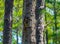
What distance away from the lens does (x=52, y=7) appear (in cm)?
1339

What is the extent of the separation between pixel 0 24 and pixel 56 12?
413 cm

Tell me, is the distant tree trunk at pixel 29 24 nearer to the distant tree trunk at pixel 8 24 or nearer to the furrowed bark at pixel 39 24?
the furrowed bark at pixel 39 24

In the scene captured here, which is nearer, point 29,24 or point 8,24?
point 29,24

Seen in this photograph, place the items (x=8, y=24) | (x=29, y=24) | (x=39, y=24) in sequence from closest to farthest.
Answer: (x=29, y=24)
(x=39, y=24)
(x=8, y=24)

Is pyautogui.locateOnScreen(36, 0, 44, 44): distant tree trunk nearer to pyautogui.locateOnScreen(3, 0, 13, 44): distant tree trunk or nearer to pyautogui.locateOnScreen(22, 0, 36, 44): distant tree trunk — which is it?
pyautogui.locateOnScreen(3, 0, 13, 44): distant tree trunk

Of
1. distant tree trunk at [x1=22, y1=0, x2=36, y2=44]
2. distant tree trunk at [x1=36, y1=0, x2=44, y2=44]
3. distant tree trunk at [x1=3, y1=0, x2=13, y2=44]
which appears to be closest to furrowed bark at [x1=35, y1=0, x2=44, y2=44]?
distant tree trunk at [x1=36, y1=0, x2=44, y2=44]

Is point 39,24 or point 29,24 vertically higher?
point 29,24

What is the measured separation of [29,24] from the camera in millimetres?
3346

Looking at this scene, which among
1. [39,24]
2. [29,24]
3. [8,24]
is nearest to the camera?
[29,24]

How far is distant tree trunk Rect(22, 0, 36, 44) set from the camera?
3.29 metres

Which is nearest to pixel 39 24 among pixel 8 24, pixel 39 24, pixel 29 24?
pixel 39 24

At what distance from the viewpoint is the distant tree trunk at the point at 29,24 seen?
3.29 meters

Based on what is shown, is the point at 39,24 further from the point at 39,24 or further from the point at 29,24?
the point at 29,24

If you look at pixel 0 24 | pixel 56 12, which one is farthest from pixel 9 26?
pixel 0 24
